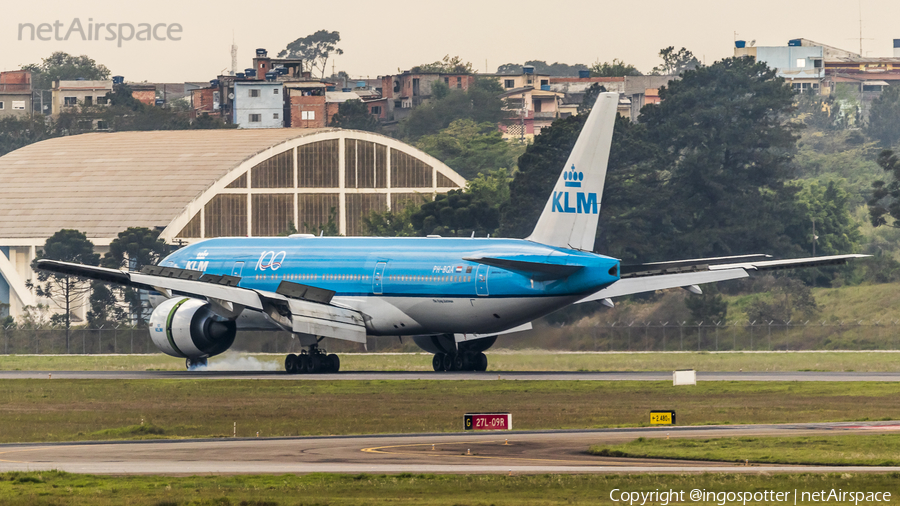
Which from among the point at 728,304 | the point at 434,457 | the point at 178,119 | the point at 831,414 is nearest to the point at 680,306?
the point at 728,304

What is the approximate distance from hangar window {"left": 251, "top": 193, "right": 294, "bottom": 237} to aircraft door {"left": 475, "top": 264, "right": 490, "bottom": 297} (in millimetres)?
63313

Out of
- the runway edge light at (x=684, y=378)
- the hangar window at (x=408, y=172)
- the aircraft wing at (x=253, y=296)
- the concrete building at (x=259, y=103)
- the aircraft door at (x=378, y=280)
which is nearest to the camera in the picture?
the runway edge light at (x=684, y=378)

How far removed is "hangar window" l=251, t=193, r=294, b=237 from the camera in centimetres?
11581

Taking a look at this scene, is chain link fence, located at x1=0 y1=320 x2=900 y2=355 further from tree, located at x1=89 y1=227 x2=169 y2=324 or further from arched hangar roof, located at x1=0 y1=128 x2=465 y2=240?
arched hangar roof, located at x1=0 y1=128 x2=465 y2=240

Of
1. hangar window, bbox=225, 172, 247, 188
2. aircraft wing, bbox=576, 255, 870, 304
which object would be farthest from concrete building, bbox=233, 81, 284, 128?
aircraft wing, bbox=576, 255, 870, 304

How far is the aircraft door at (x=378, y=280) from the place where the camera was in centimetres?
5616

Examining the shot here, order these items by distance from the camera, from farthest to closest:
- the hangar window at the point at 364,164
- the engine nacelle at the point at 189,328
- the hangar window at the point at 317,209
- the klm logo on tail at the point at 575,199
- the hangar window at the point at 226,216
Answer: the hangar window at the point at 364,164, the hangar window at the point at 317,209, the hangar window at the point at 226,216, the engine nacelle at the point at 189,328, the klm logo on tail at the point at 575,199

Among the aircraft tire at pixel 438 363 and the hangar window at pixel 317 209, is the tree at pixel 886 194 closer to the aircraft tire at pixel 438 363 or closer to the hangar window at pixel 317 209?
the hangar window at pixel 317 209

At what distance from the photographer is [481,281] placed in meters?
53.6

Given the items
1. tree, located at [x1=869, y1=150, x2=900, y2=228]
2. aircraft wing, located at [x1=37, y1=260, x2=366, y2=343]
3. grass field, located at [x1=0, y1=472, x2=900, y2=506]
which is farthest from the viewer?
tree, located at [x1=869, y1=150, x2=900, y2=228]

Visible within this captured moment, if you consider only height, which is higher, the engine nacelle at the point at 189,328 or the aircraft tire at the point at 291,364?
the engine nacelle at the point at 189,328

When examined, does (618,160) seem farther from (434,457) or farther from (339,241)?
(434,457)

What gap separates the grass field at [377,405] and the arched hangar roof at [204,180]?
59.7m

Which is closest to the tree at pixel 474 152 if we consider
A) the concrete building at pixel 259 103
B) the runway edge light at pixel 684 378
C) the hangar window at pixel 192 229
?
the concrete building at pixel 259 103
